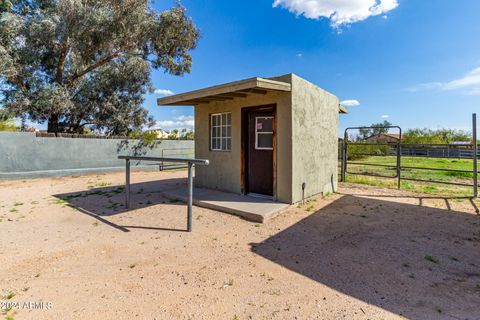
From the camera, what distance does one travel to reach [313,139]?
5.82m

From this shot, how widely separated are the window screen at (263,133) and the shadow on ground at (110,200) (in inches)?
88.2

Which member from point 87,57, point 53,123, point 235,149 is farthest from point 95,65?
point 235,149

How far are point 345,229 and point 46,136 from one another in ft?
36.1

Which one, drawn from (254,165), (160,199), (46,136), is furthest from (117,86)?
(254,165)

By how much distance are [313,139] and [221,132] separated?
2.27 m

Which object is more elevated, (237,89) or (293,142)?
(237,89)

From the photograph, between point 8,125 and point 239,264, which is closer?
point 239,264

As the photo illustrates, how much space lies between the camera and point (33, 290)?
234 cm

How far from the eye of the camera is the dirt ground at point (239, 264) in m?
2.12

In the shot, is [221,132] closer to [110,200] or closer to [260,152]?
[260,152]

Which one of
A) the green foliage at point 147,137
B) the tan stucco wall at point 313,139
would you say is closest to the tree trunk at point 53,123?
the green foliage at point 147,137

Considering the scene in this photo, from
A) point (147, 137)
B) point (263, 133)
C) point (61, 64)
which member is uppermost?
point (61, 64)

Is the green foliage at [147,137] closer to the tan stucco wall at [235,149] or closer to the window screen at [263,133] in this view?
the tan stucco wall at [235,149]

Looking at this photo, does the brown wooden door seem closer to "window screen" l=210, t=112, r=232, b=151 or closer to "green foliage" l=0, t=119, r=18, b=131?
"window screen" l=210, t=112, r=232, b=151
